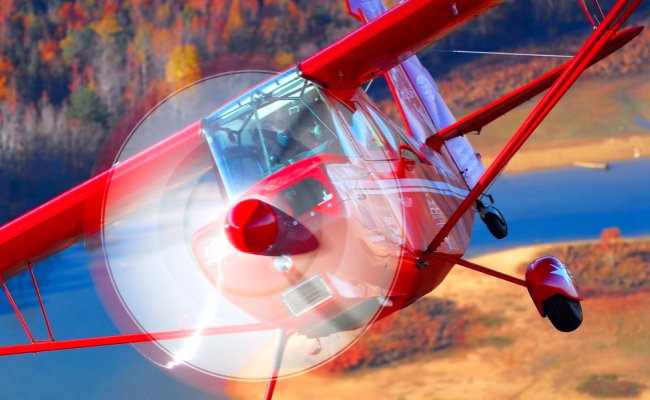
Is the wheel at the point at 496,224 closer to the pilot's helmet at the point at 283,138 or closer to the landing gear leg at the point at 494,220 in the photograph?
the landing gear leg at the point at 494,220

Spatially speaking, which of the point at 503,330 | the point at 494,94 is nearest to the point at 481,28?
the point at 494,94

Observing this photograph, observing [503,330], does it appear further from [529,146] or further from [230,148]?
[230,148]

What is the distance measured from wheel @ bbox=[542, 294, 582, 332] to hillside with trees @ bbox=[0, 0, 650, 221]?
16.8 metres

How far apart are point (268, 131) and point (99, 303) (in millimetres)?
12494

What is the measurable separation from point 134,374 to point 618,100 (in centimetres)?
2015

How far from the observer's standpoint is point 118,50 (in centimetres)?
3006

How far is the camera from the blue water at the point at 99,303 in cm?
1672

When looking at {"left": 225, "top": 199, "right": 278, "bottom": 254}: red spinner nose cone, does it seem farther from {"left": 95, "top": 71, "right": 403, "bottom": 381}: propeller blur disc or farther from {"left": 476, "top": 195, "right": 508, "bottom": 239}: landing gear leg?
{"left": 476, "top": 195, "right": 508, "bottom": 239}: landing gear leg

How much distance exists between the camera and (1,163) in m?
26.2

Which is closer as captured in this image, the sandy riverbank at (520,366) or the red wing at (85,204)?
the red wing at (85,204)

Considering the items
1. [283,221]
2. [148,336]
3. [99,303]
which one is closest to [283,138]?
[283,221]

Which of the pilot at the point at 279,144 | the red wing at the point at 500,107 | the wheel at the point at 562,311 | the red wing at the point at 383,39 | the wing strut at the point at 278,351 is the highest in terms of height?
the red wing at the point at 383,39

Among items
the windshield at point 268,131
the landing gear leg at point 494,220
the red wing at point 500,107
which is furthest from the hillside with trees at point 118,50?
the windshield at point 268,131

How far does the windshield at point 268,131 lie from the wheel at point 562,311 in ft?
9.06
